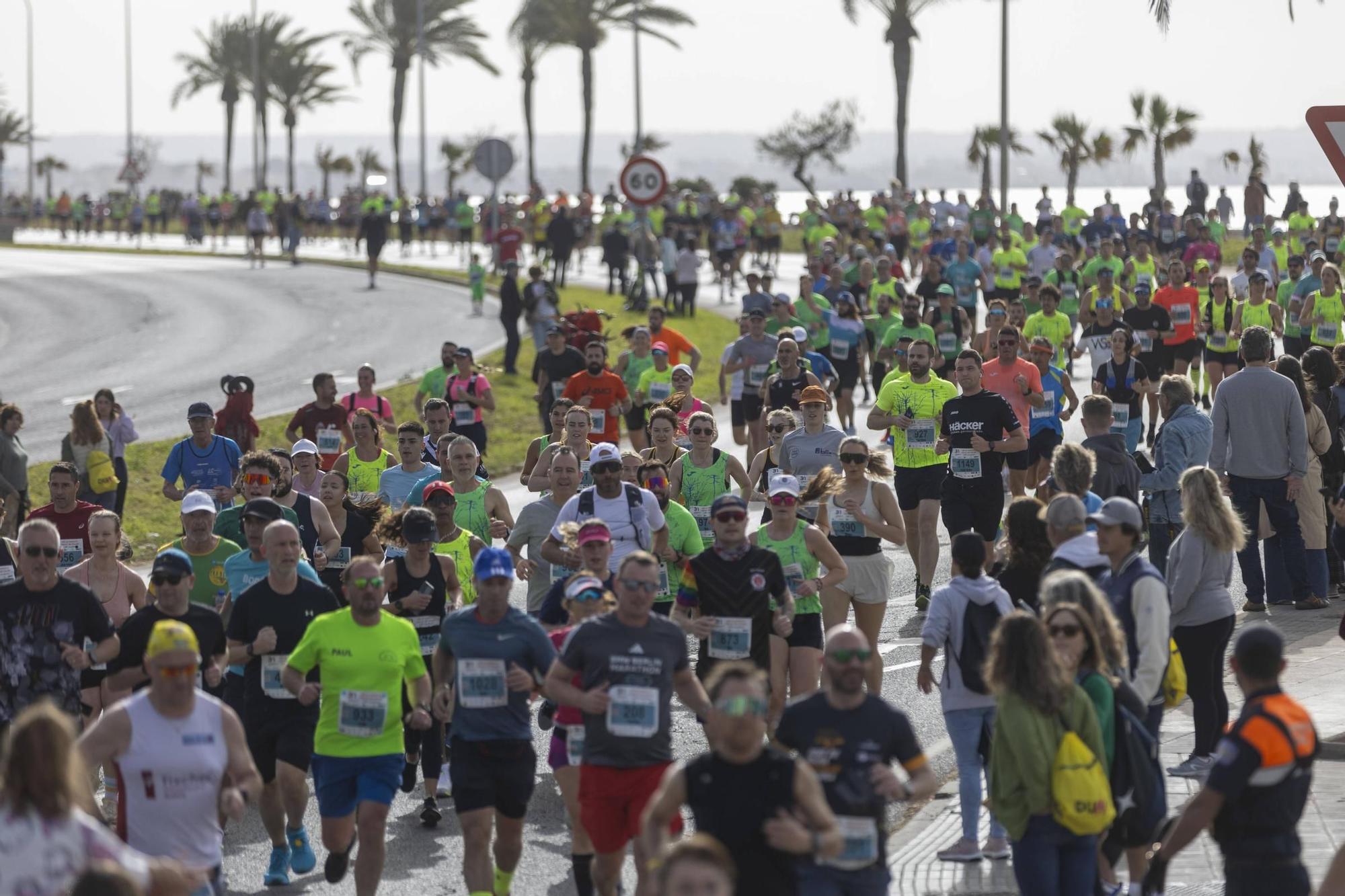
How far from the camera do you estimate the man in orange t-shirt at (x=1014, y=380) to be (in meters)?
16.5

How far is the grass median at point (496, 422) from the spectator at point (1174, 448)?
7634mm

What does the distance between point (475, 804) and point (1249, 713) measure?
3397 mm

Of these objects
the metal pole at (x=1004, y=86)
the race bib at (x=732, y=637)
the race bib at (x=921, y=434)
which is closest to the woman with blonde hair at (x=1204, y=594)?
the race bib at (x=732, y=637)

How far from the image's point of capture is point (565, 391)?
1823 cm

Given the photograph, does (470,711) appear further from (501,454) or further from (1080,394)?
(1080,394)

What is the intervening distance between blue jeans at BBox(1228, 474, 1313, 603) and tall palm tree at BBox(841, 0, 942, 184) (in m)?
38.3

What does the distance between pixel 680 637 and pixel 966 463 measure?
635 cm

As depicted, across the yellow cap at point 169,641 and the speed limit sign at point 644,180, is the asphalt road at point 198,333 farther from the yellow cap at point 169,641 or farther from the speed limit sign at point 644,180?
the yellow cap at point 169,641

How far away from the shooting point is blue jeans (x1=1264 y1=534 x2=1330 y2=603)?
48.6ft

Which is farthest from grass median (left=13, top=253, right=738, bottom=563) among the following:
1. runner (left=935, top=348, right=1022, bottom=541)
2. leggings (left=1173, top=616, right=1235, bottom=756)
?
leggings (left=1173, top=616, right=1235, bottom=756)

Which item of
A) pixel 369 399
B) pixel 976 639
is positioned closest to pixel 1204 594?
pixel 976 639

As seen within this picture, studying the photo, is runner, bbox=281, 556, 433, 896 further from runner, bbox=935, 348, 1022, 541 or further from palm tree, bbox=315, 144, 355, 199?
palm tree, bbox=315, 144, 355, 199

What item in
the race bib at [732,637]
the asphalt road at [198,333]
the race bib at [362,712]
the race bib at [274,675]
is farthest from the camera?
the asphalt road at [198,333]

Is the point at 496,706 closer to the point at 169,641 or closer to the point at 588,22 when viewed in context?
the point at 169,641
